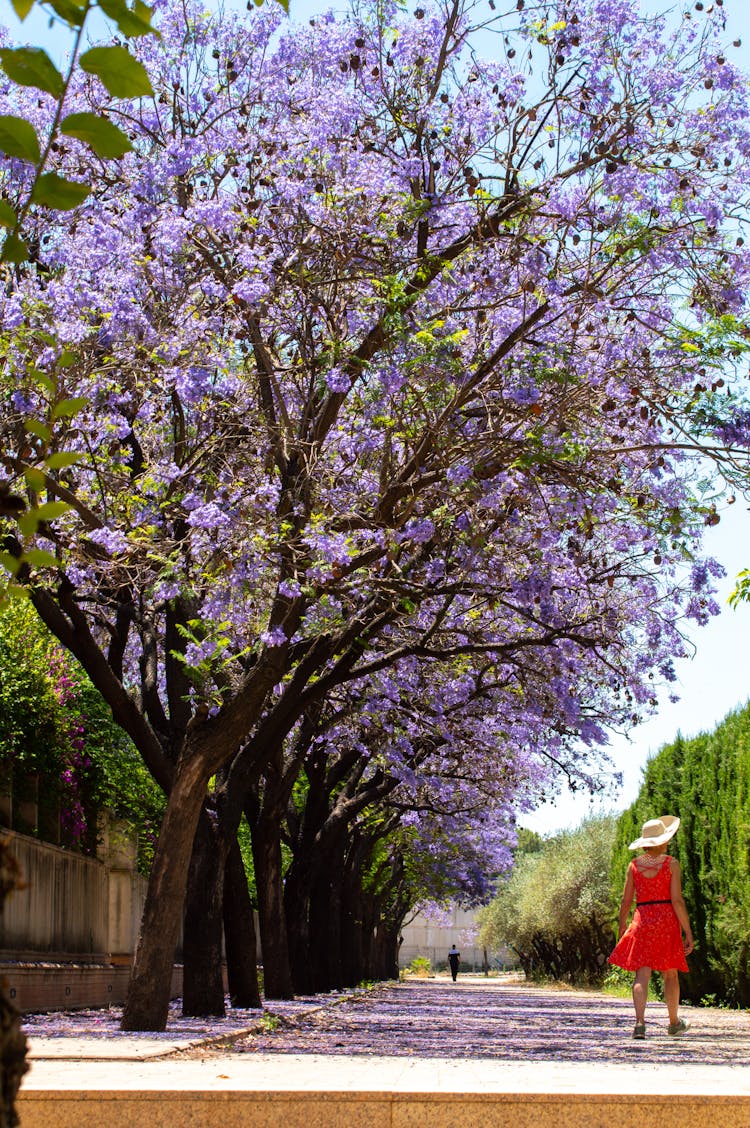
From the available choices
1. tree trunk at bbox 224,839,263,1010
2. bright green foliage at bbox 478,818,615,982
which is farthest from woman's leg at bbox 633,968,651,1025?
bright green foliage at bbox 478,818,615,982

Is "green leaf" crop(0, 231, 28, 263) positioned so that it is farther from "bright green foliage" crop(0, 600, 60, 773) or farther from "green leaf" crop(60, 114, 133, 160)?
"bright green foliage" crop(0, 600, 60, 773)

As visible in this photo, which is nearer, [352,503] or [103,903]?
[352,503]

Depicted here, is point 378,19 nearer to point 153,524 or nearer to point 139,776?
point 153,524

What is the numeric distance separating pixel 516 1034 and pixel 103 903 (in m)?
9.65

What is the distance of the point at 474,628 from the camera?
16109mm

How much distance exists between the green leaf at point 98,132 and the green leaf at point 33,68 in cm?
5

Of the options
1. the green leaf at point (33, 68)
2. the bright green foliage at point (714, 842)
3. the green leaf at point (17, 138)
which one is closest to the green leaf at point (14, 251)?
the green leaf at point (17, 138)

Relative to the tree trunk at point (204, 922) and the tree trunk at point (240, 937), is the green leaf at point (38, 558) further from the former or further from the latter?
the tree trunk at point (240, 937)

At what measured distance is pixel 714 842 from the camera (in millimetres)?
22828

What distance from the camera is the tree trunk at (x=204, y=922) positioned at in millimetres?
14336

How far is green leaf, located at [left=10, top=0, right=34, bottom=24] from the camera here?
243cm

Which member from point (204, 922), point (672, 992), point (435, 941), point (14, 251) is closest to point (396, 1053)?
point (672, 992)

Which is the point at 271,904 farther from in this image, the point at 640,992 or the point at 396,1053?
the point at 396,1053

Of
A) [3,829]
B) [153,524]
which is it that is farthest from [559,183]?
[3,829]
